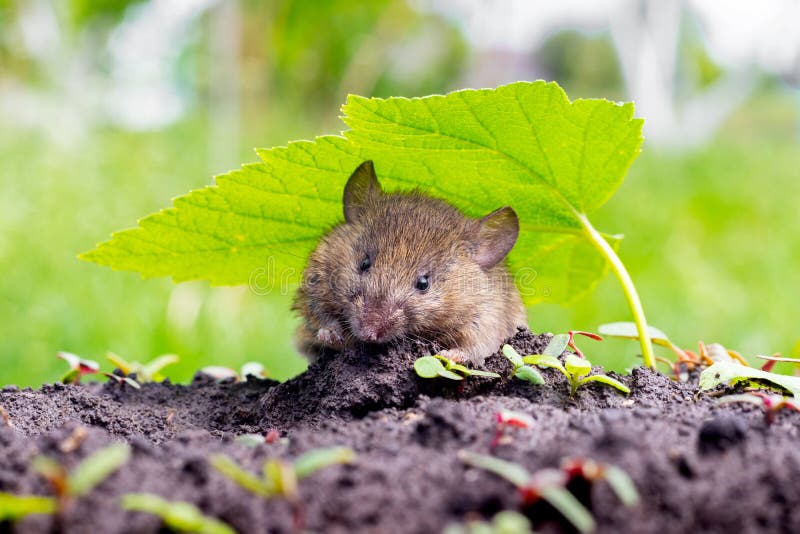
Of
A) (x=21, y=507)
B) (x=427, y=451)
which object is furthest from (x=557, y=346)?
(x=21, y=507)

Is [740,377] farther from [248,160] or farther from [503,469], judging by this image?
[248,160]

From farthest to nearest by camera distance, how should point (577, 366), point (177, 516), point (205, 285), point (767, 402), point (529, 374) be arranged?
point (205, 285)
point (529, 374)
point (577, 366)
point (767, 402)
point (177, 516)

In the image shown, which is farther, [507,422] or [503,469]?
[507,422]

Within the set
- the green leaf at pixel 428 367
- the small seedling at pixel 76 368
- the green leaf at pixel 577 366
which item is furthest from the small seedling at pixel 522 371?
the small seedling at pixel 76 368

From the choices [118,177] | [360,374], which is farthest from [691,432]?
[118,177]

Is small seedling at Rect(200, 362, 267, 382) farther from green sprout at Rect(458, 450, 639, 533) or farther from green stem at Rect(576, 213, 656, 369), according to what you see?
green sprout at Rect(458, 450, 639, 533)
